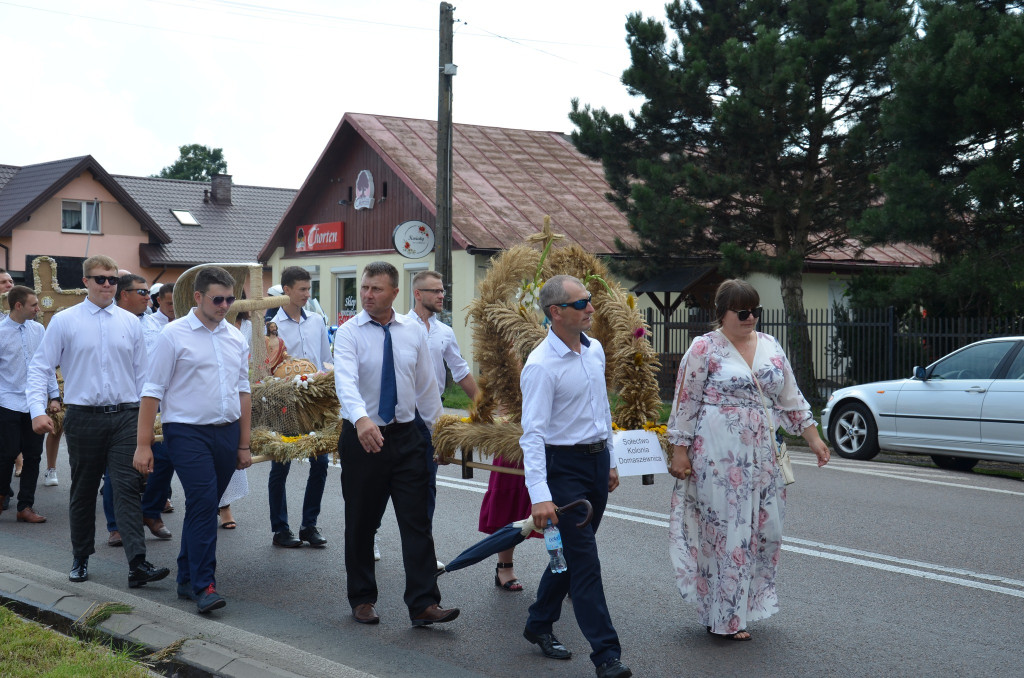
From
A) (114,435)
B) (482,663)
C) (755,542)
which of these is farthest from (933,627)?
(114,435)

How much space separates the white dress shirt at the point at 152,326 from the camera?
9.03 meters

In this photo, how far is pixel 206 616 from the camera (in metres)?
6.03

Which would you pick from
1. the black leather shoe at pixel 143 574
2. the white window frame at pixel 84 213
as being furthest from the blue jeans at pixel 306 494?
the white window frame at pixel 84 213

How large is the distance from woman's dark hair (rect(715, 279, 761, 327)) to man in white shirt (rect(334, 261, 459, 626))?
5.53 ft

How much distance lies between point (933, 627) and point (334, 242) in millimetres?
27456

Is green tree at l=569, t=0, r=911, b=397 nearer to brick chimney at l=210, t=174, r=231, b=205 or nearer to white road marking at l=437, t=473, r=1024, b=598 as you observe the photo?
white road marking at l=437, t=473, r=1024, b=598

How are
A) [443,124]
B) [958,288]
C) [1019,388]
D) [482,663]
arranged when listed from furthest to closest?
[443,124] → [958,288] → [1019,388] → [482,663]

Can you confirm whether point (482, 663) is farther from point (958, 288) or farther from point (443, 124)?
point (443, 124)

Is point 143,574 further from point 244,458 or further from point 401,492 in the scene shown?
point 401,492

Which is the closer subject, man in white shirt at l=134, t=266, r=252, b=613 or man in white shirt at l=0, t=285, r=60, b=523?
man in white shirt at l=134, t=266, r=252, b=613

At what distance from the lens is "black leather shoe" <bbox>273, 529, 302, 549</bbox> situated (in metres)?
8.02

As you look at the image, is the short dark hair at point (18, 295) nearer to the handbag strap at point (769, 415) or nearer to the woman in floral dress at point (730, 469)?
the woman in floral dress at point (730, 469)

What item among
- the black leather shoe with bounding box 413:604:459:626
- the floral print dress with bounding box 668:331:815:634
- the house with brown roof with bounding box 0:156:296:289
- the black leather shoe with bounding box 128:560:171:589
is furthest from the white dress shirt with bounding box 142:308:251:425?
the house with brown roof with bounding box 0:156:296:289

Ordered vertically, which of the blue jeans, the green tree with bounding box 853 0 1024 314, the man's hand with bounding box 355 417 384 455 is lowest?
the blue jeans
